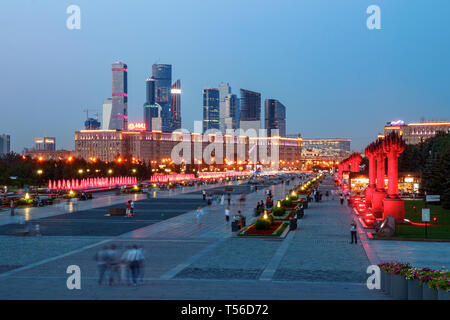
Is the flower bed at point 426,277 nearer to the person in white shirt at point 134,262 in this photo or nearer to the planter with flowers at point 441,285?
the planter with flowers at point 441,285

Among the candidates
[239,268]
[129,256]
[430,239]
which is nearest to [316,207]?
[430,239]

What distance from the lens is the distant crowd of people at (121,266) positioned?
652 inches

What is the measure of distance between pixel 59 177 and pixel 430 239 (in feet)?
248

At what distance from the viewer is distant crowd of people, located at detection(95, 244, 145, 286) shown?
16.6 metres

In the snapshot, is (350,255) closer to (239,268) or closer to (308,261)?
(308,261)

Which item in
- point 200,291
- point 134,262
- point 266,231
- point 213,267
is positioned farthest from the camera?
point 266,231

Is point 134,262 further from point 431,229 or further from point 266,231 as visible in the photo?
point 431,229

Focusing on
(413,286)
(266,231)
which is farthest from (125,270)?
(266,231)

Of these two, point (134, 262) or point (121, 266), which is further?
point (121, 266)

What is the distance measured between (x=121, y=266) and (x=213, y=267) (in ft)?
13.5

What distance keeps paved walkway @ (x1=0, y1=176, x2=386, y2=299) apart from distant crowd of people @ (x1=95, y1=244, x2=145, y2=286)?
0.45 metres

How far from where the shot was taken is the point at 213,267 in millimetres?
20062

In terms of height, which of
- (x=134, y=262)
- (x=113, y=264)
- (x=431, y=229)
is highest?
(x=134, y=262)
